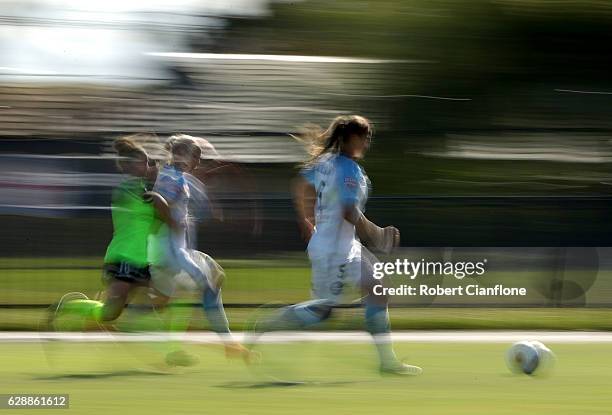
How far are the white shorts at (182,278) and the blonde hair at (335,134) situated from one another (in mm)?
1042

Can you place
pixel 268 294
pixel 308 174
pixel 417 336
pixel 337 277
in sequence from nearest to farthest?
pixel 337 277 → pixel 308 174 → pixel 417 336 → pixel 268 294

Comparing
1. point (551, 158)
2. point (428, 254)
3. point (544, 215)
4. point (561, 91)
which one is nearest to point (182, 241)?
point (428, 254)

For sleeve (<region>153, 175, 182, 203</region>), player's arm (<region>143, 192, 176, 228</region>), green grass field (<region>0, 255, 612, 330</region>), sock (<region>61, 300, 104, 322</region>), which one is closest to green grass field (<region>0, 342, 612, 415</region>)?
sock (<region>61, 300, 104, 322</region>)

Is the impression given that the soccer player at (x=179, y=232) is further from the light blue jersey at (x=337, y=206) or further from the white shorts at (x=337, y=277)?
the light blue jersey at (x=337, y=206)

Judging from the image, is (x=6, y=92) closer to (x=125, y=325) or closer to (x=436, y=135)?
(x=436, y=135)

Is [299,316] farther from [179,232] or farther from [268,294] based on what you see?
[268,294]

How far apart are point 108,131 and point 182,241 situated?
18.4m

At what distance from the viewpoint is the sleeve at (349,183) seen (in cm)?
776

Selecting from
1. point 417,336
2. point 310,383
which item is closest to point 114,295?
point 310,383

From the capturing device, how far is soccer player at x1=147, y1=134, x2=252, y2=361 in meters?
8.39

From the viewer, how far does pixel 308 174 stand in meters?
8.02

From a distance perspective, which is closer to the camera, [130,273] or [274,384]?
[274,384]

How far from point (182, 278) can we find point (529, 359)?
2.20m

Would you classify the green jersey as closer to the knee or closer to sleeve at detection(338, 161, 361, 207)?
the knee
